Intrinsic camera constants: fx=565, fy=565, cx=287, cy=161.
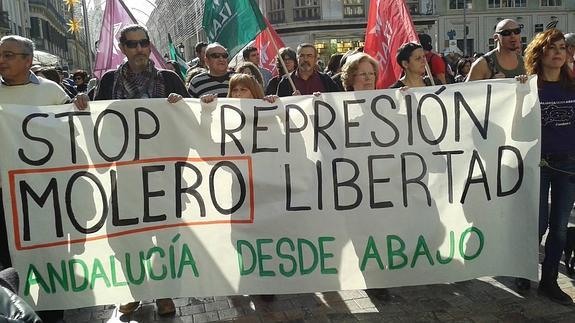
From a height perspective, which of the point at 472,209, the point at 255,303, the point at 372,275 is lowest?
the point at 255,303

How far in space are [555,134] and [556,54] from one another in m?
0.53

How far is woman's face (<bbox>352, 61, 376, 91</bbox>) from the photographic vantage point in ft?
13.7

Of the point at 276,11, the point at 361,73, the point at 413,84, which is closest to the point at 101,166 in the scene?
the point at 361,73

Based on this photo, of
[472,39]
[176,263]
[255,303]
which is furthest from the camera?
[472,39]

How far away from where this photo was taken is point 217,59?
17.7ft

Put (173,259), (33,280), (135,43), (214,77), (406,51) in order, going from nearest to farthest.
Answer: (33,280), (173,259), (135,43), (406,51), (214,77)

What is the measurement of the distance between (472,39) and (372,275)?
186 ft

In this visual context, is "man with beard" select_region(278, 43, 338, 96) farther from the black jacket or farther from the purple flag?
the purple flag

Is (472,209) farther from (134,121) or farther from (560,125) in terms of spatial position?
(134,121)

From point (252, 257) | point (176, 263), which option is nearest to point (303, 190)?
point (252, 257)

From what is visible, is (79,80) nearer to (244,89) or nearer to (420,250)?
(244,89)

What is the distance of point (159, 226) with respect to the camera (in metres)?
3.60

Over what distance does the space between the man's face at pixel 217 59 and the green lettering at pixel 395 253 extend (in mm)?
2596

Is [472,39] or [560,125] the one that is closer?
[560,125]
